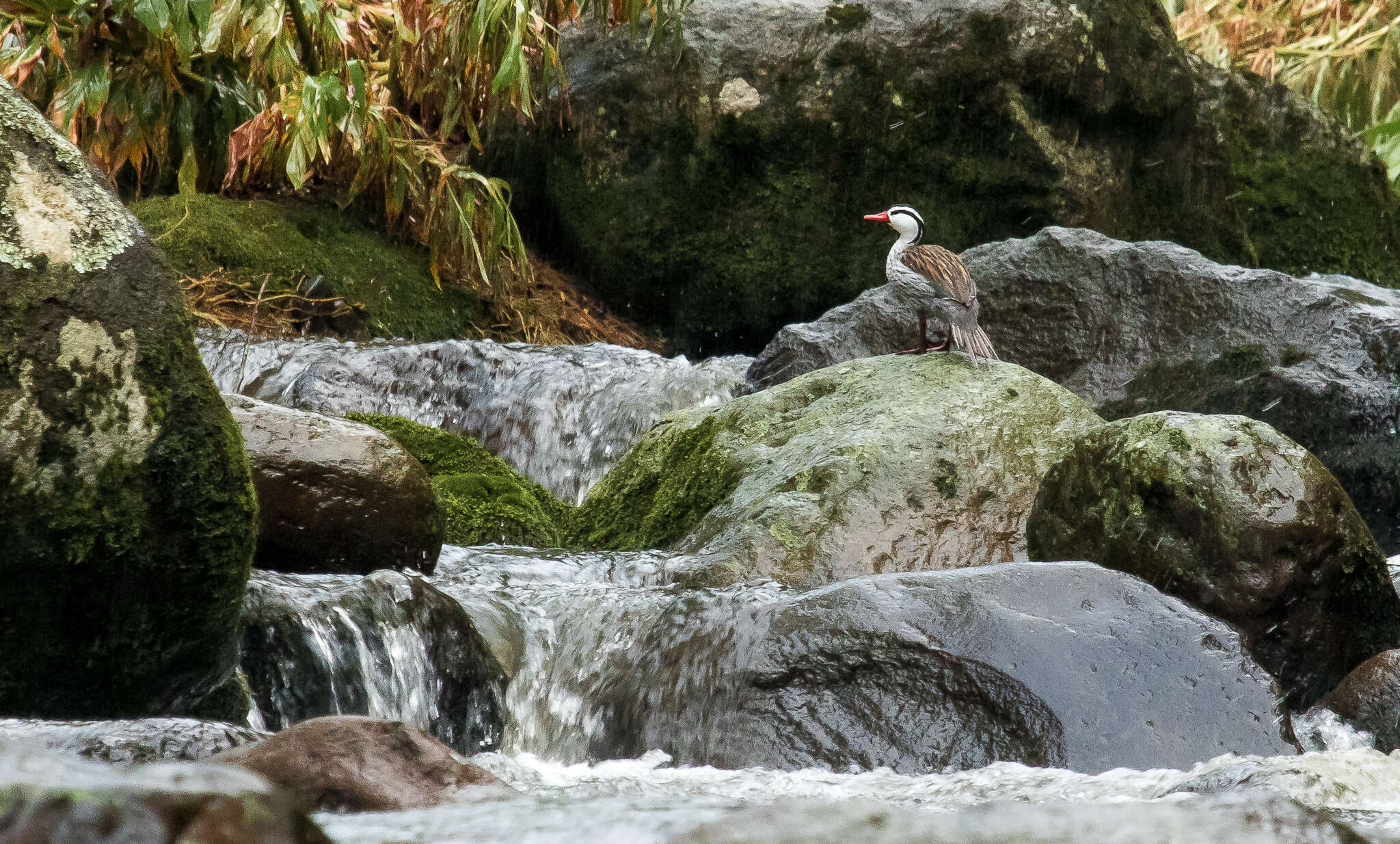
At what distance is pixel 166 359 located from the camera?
304cm

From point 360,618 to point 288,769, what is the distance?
1.84 meters

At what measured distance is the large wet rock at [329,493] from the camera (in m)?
4.54

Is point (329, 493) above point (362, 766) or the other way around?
the other way around

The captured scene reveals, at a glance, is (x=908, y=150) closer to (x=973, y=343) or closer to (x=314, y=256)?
(x=314, y=256)

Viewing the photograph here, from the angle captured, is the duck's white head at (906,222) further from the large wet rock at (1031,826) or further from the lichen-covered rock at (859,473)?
the large wet rock at (1031,826)

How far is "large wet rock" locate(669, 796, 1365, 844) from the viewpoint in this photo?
150 cm

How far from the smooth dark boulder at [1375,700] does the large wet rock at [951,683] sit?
0.57 m

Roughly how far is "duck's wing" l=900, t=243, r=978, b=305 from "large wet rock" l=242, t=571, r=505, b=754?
114 inches

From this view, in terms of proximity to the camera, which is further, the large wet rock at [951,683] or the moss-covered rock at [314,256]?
the moss-covered rock at [314,256]

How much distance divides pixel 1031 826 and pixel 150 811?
96cm

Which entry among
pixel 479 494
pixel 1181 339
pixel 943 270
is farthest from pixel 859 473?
pixel 1181 339

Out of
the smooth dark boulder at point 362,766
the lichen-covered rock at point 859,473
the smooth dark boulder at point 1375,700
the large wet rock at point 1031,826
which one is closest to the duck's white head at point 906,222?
A: the lichen-covered rock at point 859,473

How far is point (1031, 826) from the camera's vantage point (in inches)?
61.9

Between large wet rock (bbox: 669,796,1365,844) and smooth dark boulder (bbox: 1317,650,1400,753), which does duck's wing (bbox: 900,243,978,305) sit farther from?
large wet rock (bbox: 669,796,1365,844)
